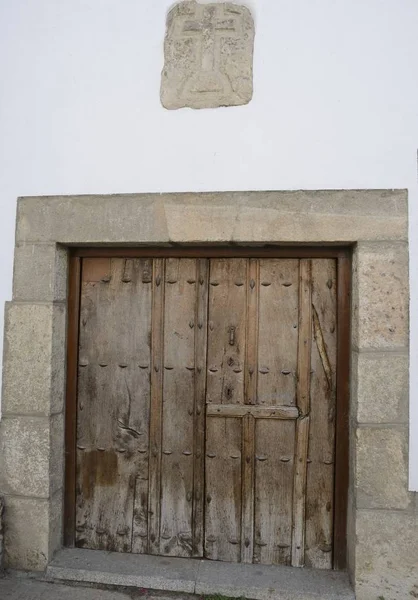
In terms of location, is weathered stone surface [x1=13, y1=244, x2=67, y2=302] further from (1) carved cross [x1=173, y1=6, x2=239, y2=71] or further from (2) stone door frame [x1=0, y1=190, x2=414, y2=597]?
(1) carved cross [x1=173, y1=6, x2=239, y2=71]

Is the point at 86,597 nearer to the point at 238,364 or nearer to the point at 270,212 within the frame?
the point at 238,364

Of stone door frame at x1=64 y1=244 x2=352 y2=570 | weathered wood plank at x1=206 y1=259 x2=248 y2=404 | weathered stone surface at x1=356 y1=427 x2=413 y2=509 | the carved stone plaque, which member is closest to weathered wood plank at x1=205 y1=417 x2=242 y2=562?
weathered wood plank at x1=206 y1=259 x2=248 y2=404

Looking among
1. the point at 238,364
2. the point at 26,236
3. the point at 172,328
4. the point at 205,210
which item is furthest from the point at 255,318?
the point at 26,236

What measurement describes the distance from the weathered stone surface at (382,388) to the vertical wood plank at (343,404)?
0.52ft

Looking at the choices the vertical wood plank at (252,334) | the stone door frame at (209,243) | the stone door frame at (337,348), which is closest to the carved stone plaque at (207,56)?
the stone door frame at (209,243)

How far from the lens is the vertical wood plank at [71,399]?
245cm

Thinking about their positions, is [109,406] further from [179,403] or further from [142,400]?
[179,403]

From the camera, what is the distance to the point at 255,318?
2359 millimetres

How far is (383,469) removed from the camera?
210 cm

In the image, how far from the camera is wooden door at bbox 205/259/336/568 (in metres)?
2.31

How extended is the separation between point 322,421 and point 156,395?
2.68 ft

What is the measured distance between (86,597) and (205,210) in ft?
5.95

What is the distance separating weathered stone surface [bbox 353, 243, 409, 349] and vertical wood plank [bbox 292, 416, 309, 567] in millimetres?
512

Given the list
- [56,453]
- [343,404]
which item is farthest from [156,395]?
[343,404]
